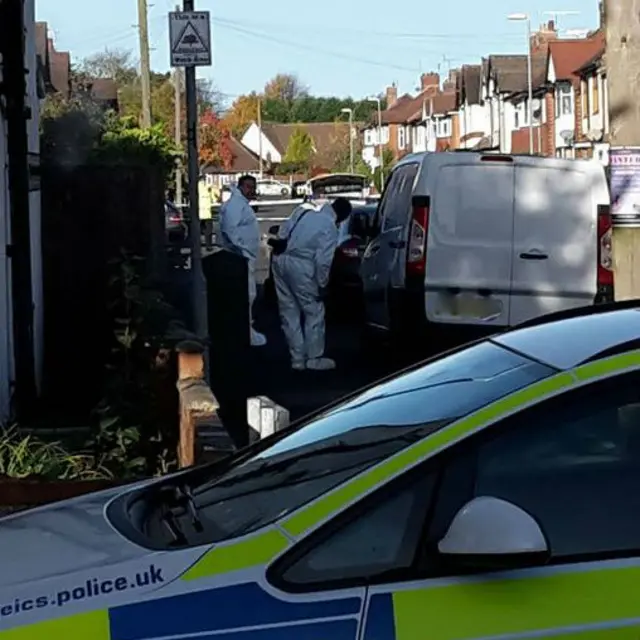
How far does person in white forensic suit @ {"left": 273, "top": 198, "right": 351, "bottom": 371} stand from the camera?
46.5ft

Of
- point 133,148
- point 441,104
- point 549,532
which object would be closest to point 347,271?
point 133,148

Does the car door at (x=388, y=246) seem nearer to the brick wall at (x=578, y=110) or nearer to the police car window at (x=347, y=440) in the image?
the police car window at (x=347, y=440)

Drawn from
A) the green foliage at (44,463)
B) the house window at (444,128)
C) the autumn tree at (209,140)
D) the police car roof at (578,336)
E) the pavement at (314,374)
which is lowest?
the pavement at (314,374)

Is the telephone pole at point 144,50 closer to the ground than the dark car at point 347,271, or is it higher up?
higher up

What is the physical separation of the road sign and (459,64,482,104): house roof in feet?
220

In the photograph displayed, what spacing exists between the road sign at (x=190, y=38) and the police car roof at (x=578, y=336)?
8.59m

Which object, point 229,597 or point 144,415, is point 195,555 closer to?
point 229,597

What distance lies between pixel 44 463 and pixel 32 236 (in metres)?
3.68

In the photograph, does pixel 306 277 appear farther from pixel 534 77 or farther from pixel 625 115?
Result: pixel 534 77

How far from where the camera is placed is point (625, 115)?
6.60 m

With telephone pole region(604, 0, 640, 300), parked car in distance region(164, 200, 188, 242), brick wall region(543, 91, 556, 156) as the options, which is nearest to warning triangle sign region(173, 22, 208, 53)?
telephone pole region(604, 0, 640, 300)

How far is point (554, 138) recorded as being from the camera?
62.5 meters

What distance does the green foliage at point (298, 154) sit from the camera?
116 meters

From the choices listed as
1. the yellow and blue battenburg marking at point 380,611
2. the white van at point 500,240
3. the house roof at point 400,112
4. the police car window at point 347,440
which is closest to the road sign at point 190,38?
the white van at point 500,240
